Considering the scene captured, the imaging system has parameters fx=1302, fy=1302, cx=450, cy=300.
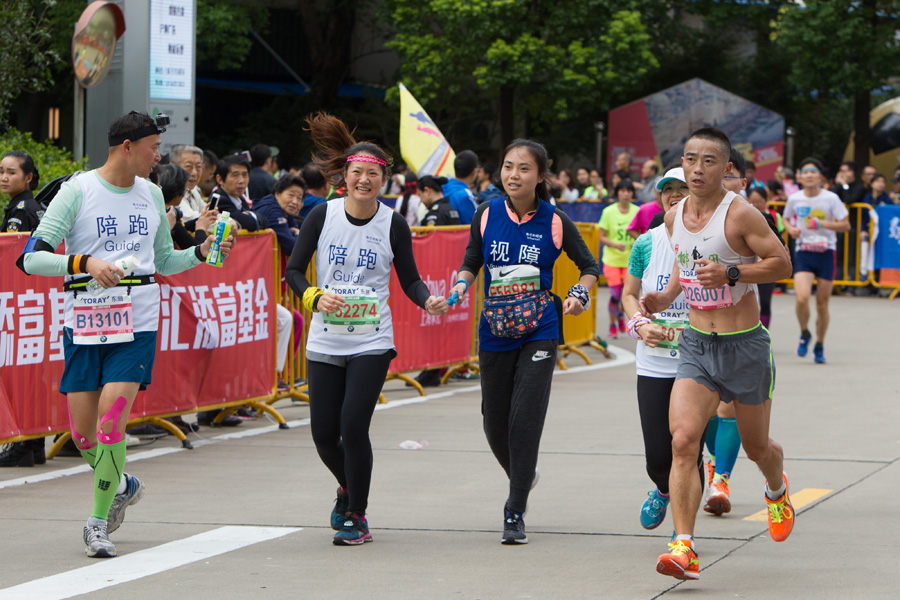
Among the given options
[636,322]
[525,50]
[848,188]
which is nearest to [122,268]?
[636,322]

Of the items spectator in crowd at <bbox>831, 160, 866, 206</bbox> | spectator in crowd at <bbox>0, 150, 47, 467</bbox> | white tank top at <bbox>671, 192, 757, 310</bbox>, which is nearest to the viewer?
white tank top at <bbox>671, 192, 757, 310</bbox>

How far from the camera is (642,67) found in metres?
33.4

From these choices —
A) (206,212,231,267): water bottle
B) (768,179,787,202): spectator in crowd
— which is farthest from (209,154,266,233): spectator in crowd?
(768,179,787,202): spectator in crowd

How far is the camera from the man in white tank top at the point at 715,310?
17.6 ft

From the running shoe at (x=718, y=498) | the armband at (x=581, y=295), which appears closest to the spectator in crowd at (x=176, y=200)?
the armband at (x=581, y=295)

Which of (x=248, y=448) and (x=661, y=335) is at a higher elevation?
(x=661, y=335)

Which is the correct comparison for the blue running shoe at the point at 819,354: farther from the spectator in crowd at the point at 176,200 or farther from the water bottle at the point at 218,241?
the water bottle at the point at 218,241

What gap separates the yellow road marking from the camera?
6762 millimetres

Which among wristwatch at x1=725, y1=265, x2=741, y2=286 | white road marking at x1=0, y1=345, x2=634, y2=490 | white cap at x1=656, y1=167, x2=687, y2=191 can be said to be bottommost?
white road marking at x1=0, y1=345, x2=634, y2=490

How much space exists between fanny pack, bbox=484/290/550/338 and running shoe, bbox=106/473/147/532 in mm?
1839

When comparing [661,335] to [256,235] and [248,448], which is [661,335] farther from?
[256,235]

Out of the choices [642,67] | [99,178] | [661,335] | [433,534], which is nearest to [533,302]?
[661,335]

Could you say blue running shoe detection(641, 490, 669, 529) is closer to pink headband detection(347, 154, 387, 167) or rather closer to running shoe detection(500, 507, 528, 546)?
running shoe detection(500, 507, 528, 546)

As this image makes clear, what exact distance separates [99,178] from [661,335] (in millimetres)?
2620
